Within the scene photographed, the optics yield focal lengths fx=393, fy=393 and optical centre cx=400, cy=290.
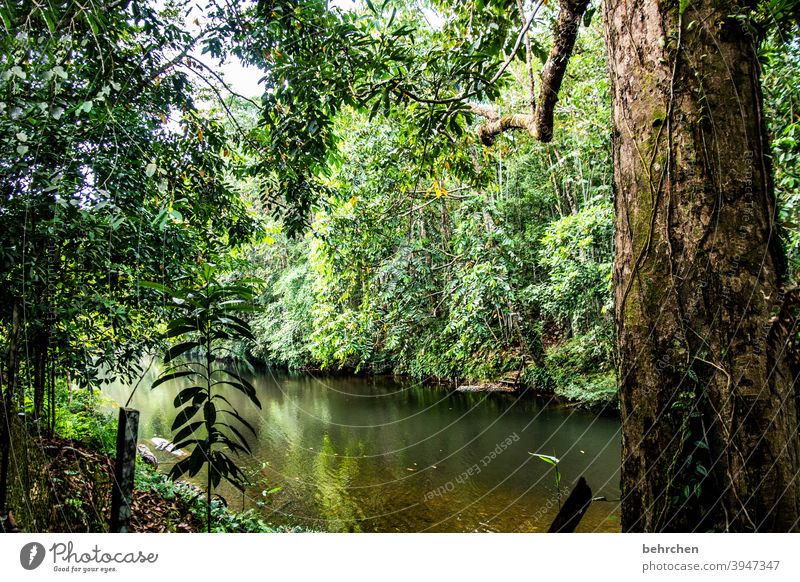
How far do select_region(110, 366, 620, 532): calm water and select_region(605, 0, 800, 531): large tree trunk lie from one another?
1347 millimetres

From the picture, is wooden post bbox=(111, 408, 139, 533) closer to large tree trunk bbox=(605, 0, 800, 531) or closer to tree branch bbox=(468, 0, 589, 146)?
large tree trunk bbox=(605, 0, 800, 531)

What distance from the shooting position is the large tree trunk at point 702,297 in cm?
77

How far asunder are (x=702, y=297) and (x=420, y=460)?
398cm

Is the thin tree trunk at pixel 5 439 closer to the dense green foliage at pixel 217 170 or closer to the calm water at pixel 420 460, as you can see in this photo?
the dense green foliage at pixel 217 170

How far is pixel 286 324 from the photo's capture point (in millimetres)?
5188

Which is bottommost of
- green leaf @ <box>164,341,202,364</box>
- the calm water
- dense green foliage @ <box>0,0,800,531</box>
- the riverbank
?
the calm water

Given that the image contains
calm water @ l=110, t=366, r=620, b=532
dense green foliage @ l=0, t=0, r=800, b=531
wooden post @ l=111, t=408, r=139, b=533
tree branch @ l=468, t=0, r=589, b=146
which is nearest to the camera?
wooden post @ l=111, t=408, r=139, b=533

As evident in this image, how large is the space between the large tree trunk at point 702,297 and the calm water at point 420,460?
1.35 m

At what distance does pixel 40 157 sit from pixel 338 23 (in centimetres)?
105

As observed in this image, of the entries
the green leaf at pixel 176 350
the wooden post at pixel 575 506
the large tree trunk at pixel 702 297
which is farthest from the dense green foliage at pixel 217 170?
the wooden post at pixel 575 506
